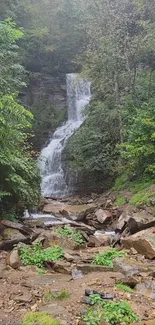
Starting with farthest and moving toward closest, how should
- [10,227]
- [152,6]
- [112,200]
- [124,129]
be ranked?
[152,6], [124,129], [112,200], [10,227]

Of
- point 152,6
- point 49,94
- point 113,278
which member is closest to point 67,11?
point 49,94

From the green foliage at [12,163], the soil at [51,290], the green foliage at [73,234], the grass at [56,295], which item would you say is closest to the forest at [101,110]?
the green foliage at [12,163]

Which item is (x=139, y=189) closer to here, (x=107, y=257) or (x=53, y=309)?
(x=107, y=257)

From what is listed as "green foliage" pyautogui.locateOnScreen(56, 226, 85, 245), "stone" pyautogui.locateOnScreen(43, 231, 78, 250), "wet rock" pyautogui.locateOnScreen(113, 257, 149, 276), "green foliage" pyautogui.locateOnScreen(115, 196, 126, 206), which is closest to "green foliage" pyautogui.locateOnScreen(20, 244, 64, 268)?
"stone" pyautogui.locateOnScreen(43, 231, 78, 250)

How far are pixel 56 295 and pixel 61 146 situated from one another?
17895 millimetres

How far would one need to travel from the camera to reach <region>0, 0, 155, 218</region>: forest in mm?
10195

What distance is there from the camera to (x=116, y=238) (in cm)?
889

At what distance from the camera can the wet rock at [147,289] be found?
16.7 ft

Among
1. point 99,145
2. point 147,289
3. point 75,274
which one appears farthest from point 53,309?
point 99,145

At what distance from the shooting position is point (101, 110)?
17.2 m

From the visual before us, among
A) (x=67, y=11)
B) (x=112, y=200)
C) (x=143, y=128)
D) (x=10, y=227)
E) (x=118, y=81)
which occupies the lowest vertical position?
(x=112, y=200)

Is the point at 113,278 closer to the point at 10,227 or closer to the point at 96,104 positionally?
the point at 10,227

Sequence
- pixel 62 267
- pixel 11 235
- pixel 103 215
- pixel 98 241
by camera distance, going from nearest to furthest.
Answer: pixel 62 267 → pixel 11 235 → pixel 98 241 → pixel 103 215

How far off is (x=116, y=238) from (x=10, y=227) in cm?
306
